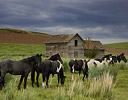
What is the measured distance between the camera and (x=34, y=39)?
7706cm

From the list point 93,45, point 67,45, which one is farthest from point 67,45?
point 93,45

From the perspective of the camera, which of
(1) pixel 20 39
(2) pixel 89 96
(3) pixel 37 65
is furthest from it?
(1) pixel 20 39

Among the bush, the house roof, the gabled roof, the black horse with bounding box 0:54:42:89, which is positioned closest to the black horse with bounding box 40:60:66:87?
the black horse with bounding box 0:54:42:89

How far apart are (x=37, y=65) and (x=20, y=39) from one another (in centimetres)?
6382

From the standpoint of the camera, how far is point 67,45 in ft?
138

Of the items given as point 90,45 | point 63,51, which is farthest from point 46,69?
point 90,45

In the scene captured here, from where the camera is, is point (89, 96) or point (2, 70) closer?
point (89, 96)

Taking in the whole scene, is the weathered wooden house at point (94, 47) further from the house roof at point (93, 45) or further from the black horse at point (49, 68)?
the black horse at point (49, 68)

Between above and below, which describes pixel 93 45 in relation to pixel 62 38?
below

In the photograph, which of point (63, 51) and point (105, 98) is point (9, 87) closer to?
point (105, 98)

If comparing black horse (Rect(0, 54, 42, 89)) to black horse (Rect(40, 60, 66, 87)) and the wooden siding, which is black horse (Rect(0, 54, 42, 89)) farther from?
the wooden siding

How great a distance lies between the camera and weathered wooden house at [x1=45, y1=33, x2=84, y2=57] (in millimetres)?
42503

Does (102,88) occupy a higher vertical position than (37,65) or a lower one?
lower

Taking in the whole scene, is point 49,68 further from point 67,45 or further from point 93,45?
point 93,45
